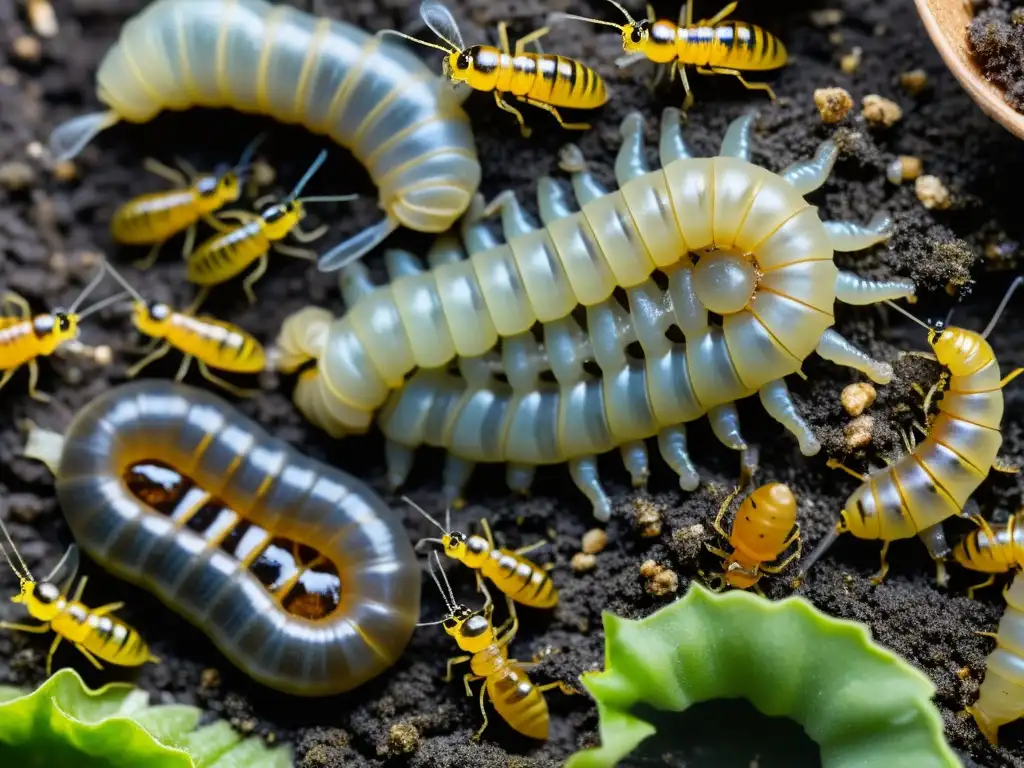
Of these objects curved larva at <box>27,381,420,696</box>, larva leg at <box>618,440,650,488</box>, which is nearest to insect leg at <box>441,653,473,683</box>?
curved larva at <box>27,381,420,696</box>

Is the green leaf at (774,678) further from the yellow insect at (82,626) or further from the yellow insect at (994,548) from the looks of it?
the yellow insect at (82,626)

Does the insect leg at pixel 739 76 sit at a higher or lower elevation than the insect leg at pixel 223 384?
higher

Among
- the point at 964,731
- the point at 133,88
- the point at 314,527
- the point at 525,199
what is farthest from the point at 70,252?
the point at 964,731

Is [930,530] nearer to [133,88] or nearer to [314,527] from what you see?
[314,527]

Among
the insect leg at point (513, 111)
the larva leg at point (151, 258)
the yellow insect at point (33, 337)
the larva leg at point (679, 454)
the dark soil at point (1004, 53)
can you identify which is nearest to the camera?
the dark soil at point (1004, 53)

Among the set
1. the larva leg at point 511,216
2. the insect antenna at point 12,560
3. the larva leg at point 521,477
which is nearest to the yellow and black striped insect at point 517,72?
the larva leg at point 511,216

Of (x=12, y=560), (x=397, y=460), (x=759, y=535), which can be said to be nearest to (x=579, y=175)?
(x=397, y=460)
